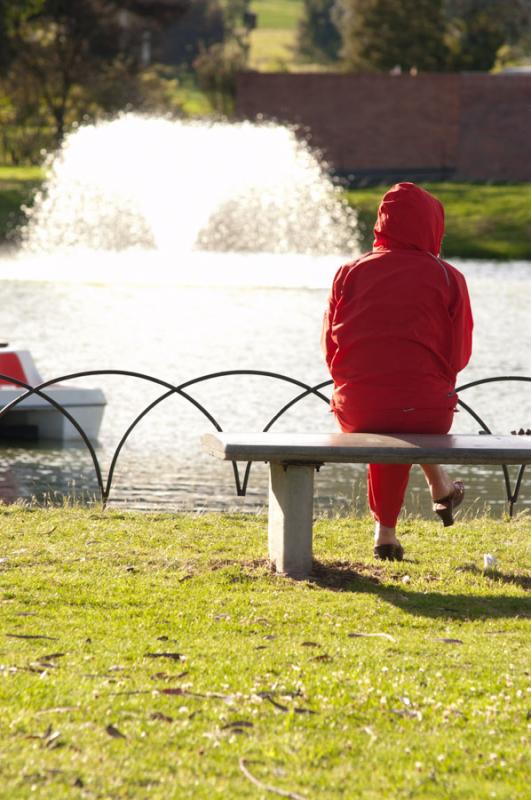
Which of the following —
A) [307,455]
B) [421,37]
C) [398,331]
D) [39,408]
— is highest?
[421,37]

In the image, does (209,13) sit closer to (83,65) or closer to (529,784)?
(83,65)

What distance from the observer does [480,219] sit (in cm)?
4400

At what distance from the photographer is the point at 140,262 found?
33750mm

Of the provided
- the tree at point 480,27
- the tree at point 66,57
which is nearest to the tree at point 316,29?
the tree at point 480,27

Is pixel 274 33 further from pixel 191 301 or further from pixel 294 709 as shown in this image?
pixel 294 709

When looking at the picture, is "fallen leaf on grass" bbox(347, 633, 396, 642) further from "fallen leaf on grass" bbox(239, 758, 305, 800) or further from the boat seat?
the boat seat

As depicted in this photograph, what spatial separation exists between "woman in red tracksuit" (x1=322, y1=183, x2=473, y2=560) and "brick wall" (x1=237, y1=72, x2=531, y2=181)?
4855 centimetres

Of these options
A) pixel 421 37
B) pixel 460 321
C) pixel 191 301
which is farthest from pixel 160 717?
pixel 421 37

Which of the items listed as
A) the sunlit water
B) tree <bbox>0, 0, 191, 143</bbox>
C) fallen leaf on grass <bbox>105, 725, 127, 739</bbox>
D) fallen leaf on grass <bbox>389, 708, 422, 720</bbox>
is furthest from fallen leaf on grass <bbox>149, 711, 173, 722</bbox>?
tree <bbox>0, 0, 191, 143</bbox>

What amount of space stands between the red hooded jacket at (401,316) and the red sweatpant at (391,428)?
40 millimetres

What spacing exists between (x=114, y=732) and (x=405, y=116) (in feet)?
170

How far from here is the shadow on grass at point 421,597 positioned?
6191 mm

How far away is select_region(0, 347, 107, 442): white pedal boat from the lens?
1452 cm

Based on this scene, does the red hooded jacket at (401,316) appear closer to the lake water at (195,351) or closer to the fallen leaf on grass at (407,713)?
the fallen leaf on grass at (407,713)
